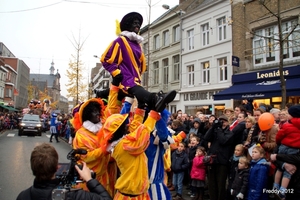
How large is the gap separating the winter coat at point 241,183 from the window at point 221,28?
1488 centimetres

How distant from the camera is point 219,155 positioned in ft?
18.2

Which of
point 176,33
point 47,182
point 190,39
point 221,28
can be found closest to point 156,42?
point 176,33

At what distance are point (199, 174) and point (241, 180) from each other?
1.58 metres

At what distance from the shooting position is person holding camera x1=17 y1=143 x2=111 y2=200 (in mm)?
1939

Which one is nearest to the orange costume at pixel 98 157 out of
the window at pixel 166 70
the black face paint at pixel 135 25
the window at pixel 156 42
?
the black face paint at pixel 135 25

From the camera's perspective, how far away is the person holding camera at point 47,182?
1939 millimetres

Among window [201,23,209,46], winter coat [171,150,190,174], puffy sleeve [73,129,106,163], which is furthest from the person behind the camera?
window [201,23,209,46]

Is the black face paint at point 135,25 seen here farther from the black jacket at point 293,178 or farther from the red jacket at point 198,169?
the red jacket at point 198,169

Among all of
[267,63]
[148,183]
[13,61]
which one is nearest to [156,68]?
[267,63]

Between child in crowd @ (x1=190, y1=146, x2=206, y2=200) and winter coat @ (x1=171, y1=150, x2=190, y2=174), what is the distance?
Answer: 302 millimetres

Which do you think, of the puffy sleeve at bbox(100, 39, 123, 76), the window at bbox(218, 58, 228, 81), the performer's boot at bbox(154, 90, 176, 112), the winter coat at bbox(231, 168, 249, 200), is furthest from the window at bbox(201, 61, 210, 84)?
the performer's boot at bbox(154, 90, 176, 112)

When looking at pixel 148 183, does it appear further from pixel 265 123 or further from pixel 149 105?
pixel 265 123

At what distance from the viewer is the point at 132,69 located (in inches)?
151

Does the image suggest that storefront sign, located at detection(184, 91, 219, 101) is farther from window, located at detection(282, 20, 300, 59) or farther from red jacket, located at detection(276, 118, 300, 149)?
red jacket, located at detection(276, 118, 300, 149)
